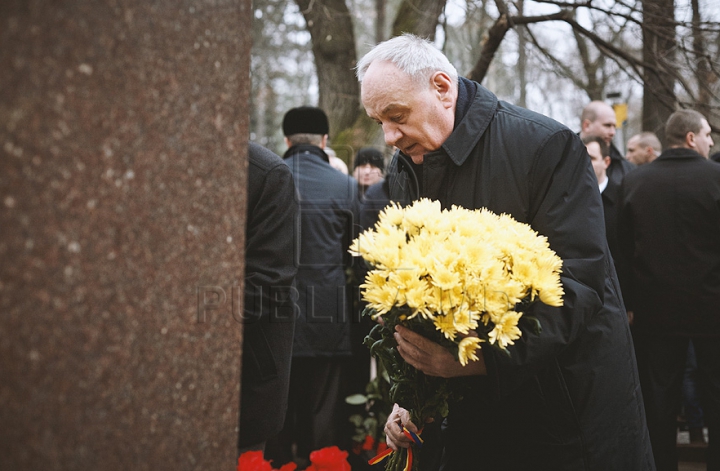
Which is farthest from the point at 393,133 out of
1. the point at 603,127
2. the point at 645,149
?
the point at 645,149

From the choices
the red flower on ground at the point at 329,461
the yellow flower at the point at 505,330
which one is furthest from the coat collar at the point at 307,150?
the yellow flower at the point at 505,330

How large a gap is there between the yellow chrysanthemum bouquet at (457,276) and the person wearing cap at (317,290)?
2922 mm

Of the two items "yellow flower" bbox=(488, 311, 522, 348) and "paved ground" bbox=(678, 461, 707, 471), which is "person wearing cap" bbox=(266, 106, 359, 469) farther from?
"yellow flower" bbox=(488, 311, 522, 348)

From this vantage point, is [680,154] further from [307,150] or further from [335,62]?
[335,62]

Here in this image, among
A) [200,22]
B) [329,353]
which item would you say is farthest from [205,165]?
[329,353]

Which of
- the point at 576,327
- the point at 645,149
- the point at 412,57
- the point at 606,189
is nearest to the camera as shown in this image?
the point at 576,327

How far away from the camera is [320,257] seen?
4820mm

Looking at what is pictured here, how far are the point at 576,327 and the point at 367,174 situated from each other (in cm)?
440

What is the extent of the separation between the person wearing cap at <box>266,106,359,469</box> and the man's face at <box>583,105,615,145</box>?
2448mm

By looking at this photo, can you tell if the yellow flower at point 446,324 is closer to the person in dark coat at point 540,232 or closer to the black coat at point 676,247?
the person in dark coat at point 540,232

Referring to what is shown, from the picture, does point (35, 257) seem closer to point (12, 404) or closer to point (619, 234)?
point (12, 404)

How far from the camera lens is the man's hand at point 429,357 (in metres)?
1.77

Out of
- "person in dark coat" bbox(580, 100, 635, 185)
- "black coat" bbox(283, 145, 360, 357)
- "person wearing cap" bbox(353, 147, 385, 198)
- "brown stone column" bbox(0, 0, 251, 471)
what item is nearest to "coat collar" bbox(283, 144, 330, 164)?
"black coat" bbox(283, 145, 360, 357)

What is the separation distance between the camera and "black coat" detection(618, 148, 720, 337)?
4352 mm
